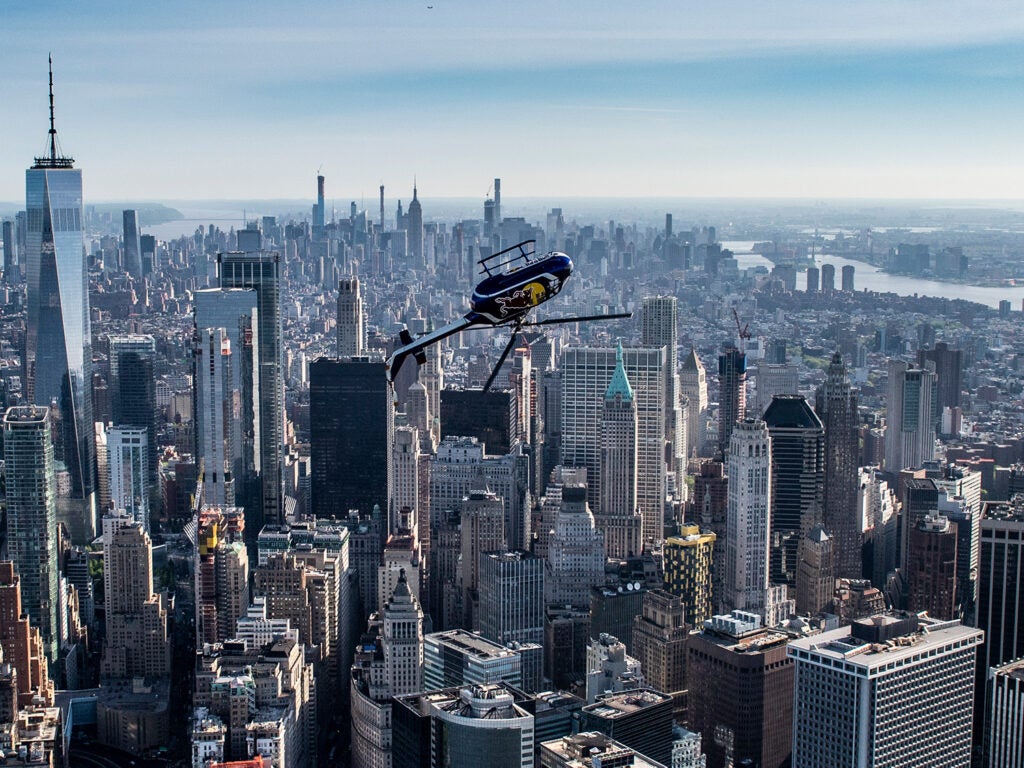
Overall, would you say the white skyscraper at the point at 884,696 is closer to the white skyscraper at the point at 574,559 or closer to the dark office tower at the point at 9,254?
the white skyscraper at the point at 574,559

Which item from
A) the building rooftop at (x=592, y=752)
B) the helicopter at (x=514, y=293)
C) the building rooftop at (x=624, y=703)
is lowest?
the building rooftop at (x=624, y=703)

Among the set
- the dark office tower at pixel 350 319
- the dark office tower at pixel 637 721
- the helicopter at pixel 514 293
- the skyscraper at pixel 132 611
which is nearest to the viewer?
the helicopter at pixel 514 293

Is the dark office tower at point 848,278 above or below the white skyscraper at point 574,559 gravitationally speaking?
above

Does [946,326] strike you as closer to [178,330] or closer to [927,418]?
[927,418]

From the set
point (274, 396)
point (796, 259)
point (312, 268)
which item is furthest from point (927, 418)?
point (312, 268)

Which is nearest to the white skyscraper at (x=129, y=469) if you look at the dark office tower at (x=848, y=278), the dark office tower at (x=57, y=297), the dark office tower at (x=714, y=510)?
the dark office tower at (x=57, y=297)

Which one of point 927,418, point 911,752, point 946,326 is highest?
point 946,326

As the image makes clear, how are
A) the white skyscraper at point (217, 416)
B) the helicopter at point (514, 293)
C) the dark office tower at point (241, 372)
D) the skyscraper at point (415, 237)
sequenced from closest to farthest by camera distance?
the helicopter at point (514, 293) → the white skyscraper at point (217, 416) → the dark office tower at point (241, 372) → the skyscraper at point (415, 237)
